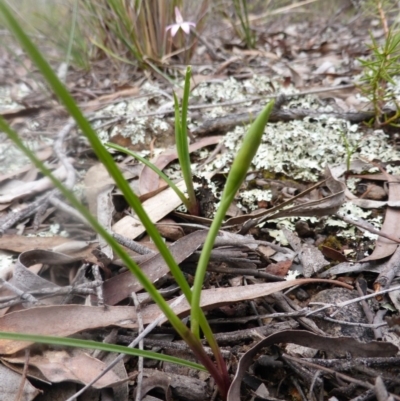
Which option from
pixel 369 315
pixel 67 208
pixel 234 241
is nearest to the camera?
pixel 369 315

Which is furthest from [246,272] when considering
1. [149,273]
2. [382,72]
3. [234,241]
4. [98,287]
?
[382,72]

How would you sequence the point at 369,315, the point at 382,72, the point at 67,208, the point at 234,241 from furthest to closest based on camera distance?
the point at 382,72, the point at 67,208, the point at 234,241, the point at 369,315

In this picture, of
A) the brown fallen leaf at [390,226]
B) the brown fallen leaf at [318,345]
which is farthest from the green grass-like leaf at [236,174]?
the brown fallen leaf at [390,226]

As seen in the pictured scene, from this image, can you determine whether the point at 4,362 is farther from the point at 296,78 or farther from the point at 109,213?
the point at 296,78

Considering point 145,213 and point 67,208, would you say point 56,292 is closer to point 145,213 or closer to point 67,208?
point 67,208

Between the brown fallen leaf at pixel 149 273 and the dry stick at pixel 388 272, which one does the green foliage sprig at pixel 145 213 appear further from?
the dry stick at pixel 388 272

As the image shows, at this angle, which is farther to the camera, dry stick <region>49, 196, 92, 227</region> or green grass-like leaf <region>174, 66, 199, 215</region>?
dry stick <region>49, 196, 92, 227</region>

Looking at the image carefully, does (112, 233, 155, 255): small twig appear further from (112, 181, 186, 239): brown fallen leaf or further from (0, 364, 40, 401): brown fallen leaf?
(0, 364, 40, 401): brown fallen leaf

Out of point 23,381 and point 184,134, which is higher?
point 184,134

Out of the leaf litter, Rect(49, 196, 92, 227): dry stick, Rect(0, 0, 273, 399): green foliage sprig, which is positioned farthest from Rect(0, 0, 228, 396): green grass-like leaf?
Rect(49, 196, 92, 227): dry stick
